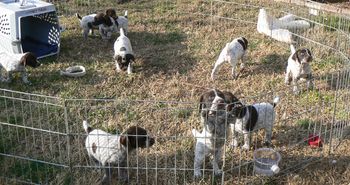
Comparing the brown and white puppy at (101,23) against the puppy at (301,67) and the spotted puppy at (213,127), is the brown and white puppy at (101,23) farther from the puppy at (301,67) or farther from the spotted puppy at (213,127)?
the spotted puppy at (213,127)

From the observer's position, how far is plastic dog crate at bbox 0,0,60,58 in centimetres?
905

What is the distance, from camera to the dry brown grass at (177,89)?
6023 millimetres

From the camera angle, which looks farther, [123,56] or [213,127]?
[123,56]

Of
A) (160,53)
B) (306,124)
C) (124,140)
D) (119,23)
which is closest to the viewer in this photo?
(124,140)

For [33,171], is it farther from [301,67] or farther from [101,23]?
[101,23]

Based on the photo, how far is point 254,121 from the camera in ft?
20.3

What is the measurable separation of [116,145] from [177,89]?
2715 mm

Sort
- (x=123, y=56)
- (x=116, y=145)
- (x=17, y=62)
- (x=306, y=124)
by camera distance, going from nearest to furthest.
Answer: (x=116, y=145)
(x=306, y=124)
(x=17, y=62)
(x=123, y=56)

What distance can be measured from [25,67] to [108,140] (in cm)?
351

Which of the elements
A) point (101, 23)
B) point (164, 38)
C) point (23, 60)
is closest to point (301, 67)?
point (164, 38)

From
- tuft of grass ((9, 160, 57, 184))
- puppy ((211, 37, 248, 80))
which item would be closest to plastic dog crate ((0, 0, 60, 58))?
puppy ((211, 37, 248, 80))

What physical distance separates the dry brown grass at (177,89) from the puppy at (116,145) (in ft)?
0.87

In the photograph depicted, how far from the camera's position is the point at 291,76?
27.0ft

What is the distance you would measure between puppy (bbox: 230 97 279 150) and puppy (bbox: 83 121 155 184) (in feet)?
4.12
